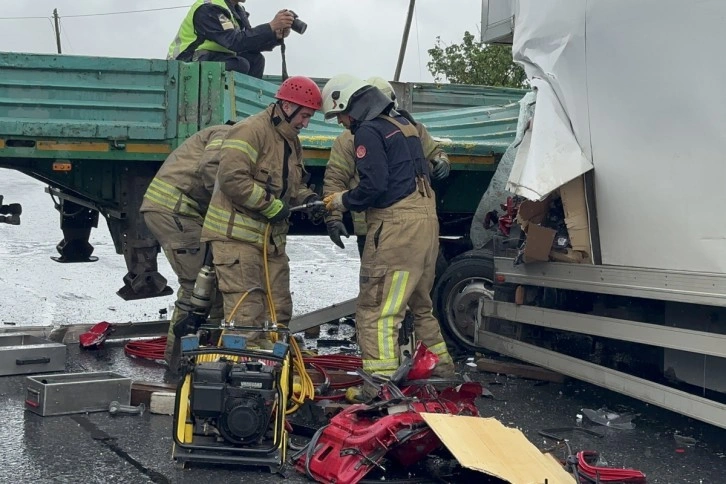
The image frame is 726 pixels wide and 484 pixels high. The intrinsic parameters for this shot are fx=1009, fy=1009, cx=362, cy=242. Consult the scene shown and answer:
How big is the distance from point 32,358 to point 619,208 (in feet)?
11.3

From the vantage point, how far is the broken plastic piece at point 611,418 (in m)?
5.27

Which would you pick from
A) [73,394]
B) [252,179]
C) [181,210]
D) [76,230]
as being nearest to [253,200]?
[252,179]

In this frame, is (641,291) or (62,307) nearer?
(641,291)

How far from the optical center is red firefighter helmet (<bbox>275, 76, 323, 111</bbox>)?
5.65 metres

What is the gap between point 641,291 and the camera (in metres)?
4.79

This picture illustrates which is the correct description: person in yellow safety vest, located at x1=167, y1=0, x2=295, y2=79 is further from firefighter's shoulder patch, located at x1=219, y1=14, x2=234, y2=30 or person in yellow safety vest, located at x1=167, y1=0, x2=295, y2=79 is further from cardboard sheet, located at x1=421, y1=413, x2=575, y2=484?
cardboard sheet, located at x1=421, y1=413, x2=575, y2=484

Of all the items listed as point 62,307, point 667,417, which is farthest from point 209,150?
point 62,307

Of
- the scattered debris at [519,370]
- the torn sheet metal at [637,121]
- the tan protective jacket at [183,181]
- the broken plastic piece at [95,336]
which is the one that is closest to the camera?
the torn sheet metal at [637,121]

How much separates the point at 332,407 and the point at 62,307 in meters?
4.64

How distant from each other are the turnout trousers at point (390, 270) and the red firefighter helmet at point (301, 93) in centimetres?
69

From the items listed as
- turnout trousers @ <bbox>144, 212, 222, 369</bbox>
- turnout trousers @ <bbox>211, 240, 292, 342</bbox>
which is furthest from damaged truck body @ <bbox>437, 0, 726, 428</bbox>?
turnout trousers @ <bbox>144, 212, 222, 369</bbox>

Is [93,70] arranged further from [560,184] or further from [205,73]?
[560,184]

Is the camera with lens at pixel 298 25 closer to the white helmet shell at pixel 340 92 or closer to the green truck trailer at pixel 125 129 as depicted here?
the green truck trailer at pixel 125 129

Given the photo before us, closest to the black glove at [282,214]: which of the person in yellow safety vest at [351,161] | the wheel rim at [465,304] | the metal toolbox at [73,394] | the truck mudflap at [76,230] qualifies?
the person in yellow safety vest at [351,161]
